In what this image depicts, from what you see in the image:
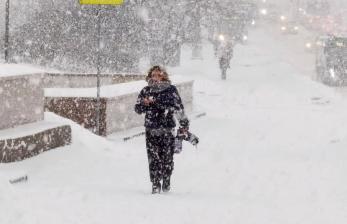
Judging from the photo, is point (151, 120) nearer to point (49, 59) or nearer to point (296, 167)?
point (296, 167)

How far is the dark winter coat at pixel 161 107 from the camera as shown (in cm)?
941

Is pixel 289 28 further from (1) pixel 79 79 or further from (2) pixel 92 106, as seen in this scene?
(2) pixel 92 106

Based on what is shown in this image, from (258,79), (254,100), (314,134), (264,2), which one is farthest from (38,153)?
(264,2)

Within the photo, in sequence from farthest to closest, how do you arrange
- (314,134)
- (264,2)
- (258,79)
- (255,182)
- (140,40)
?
(264,2) < (258,79) < (140,40) < (314,134) < (255,182)

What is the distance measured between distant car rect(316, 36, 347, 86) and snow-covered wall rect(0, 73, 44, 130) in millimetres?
26893

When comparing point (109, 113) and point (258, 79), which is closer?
point (109, 113)

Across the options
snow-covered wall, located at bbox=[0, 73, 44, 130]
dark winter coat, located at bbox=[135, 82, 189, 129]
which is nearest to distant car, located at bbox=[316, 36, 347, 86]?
snow-covered wall, located at bbox=[0, 73, 44, 130]

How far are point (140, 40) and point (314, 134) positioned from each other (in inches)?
608

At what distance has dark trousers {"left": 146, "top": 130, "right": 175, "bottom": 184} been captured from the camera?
9.42 m

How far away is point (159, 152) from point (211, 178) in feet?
7.03

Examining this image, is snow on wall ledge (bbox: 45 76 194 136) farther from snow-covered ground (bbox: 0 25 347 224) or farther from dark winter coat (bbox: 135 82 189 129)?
dark winter coat (bbox: 135 82 189 129)

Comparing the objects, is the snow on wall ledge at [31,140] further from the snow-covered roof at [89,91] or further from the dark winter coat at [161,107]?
the snow-covered roof at [89,91]

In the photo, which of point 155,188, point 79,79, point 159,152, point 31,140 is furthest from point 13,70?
point 79,79

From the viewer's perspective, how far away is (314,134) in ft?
59.8
